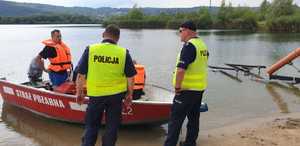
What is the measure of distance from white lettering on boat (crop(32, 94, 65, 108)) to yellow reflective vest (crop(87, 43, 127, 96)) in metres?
3.37

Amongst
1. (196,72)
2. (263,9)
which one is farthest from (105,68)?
(263,9)

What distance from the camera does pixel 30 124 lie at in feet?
31.5

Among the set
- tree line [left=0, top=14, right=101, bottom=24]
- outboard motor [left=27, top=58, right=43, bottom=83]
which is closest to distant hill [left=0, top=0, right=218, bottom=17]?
tree line [left=0, top=14, right=101, bottom=24]

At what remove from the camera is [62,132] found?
28.7 ft

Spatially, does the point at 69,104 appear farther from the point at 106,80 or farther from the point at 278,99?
the point at 278,99

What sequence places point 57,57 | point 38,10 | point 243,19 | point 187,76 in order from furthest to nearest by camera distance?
point 38,10 < point 243,19 < point 57,57 < point 187,76

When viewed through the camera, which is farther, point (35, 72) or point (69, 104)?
point (35, 72)


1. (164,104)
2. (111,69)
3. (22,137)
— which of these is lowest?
(22,137)

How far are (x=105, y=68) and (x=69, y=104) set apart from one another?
3326 mm

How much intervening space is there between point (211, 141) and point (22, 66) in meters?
16.1

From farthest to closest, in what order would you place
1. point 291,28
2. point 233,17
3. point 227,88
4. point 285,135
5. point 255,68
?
point 233,17 → point 291,28 → point 255,68 → point 227,88 → point 285,135

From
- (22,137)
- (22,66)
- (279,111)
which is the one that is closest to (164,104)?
(22,137)

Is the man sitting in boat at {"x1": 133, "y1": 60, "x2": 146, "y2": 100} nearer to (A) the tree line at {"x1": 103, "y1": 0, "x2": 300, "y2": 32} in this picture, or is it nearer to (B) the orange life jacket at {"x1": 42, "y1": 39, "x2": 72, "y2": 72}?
(B) the orange life jacket at {"x1": 42, "y1": 39, "x2": 72, "y2": 72}

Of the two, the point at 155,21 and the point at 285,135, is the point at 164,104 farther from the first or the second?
the point at 155,21
